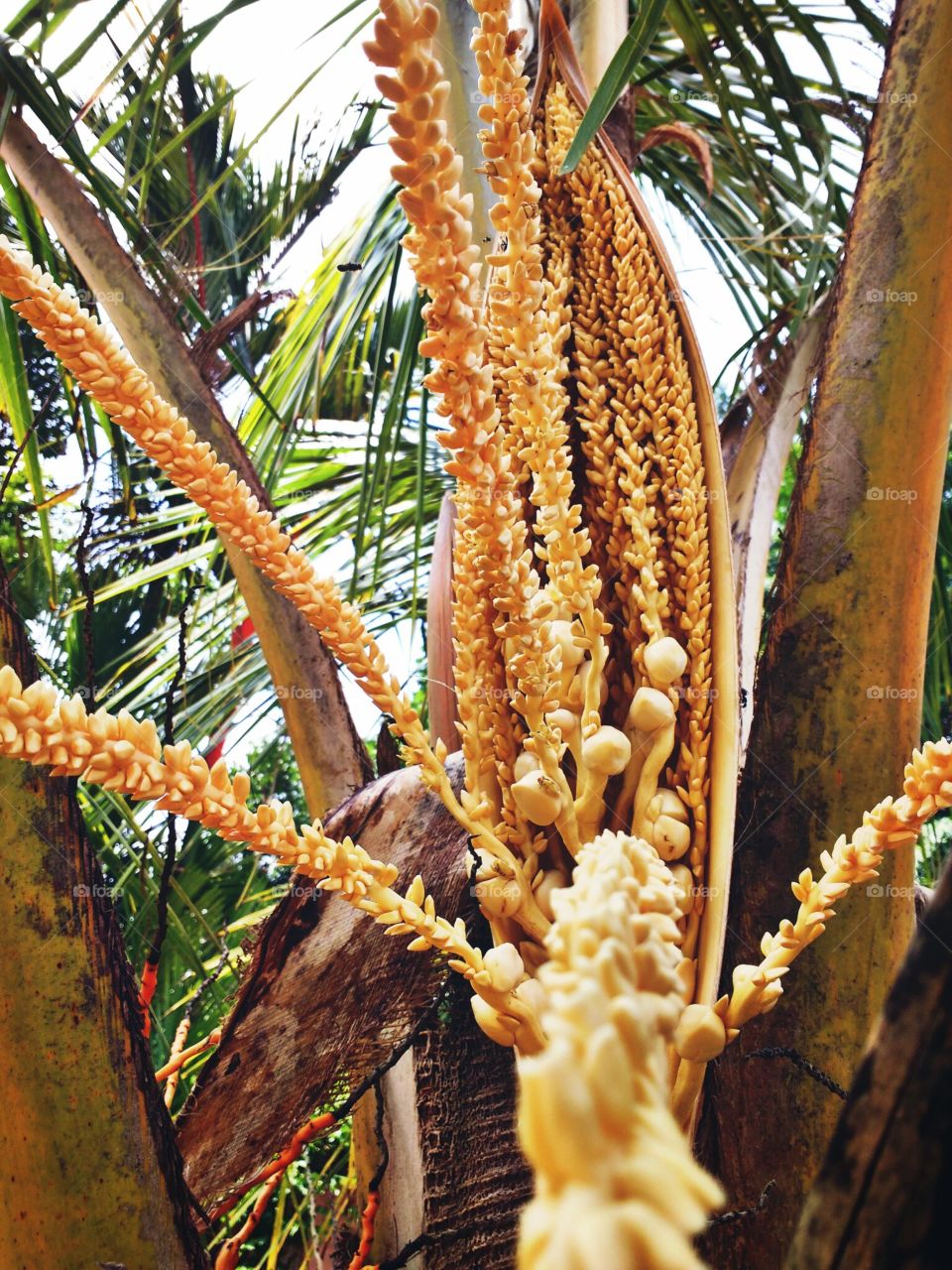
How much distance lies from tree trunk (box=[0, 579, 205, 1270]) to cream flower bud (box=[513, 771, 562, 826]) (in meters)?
0.25

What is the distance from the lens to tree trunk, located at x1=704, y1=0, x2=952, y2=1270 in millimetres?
668

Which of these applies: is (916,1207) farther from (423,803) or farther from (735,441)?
(735,441)

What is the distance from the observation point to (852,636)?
30.0 inches

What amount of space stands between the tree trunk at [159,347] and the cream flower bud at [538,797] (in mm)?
620

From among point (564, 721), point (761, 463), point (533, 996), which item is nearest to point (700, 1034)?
point (533, 996)

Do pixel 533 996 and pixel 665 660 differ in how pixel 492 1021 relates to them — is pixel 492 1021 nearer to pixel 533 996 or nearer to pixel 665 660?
pixel 533 996

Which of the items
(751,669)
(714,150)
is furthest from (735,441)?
(714,150)

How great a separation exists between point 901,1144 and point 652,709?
0.38m

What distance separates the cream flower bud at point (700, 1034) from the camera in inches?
18.6

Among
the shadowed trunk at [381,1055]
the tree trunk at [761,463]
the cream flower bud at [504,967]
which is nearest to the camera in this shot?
the cream flower bud at [504,967]

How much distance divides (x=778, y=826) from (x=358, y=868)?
0.40 metres

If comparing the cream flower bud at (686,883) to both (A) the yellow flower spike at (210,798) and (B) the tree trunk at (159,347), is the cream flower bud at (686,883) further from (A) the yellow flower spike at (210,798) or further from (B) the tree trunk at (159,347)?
(B) the tree trunk at (159,347)

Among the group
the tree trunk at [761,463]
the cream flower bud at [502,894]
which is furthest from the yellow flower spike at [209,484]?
the tree trunk at [761,463]

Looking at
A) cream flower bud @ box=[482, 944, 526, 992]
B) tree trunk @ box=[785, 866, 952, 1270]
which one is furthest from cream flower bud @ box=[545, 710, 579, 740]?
tree trunk @ box=[785, 866, 952, 1270]
